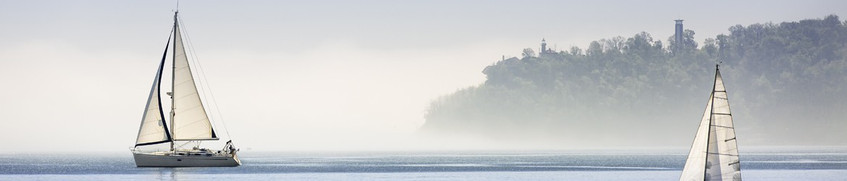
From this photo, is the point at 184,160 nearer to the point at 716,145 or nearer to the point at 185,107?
the point at 185,107

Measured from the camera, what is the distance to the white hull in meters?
105

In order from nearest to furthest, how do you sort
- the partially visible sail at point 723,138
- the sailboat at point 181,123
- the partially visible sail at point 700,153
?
the partially visible sail at point 723,138, the partially visible sail at point 700,153, the sailboat at point 181,123

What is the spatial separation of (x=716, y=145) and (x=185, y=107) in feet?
184

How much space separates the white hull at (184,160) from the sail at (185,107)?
1.47 m

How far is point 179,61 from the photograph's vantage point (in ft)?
350

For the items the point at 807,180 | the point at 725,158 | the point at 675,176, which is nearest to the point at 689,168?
the point at 725,158

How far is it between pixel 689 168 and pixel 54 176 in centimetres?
6666

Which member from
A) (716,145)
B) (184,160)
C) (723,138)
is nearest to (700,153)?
(716,145)

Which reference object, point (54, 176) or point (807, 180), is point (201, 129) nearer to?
Answer: point (54, 176)

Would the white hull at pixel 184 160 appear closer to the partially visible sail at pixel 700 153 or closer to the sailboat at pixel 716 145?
the partially visible sail at pixel 700 153

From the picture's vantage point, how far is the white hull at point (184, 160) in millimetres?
105438

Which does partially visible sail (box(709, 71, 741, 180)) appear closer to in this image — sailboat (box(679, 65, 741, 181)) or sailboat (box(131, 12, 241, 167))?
sailboat (box(679, 65, 741, 181))

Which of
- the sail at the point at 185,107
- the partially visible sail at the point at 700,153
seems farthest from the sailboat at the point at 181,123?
the partially visible sail at the point at 700,153

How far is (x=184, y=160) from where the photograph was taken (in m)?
105
